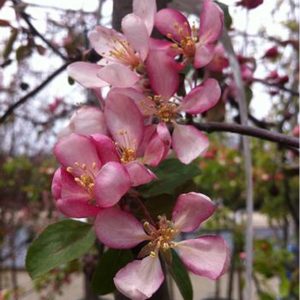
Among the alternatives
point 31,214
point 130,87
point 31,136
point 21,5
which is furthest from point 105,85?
point 31,136

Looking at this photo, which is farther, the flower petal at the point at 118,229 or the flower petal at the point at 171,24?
the flower petal at the point at 171,24

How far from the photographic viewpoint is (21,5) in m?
0.80

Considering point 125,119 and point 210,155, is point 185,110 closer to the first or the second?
point 125,119

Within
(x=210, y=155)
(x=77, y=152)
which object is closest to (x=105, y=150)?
(x=77, y=152)

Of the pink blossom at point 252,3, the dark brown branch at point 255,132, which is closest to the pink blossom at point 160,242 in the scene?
the dark brown branch at point 255,132

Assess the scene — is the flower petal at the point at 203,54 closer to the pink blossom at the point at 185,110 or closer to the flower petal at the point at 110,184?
the pink blossom at the point at 185,110

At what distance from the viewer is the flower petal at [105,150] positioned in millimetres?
432

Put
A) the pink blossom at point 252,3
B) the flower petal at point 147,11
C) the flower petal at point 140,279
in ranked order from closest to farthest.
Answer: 1. the flower petal at point 140,279
2. the flower petal at point 147,11
3. the pink blossom at point 252,3

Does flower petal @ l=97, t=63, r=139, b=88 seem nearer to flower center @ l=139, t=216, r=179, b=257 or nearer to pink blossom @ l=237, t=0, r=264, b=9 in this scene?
flower center @ l=139, t=216, r=179, b=257

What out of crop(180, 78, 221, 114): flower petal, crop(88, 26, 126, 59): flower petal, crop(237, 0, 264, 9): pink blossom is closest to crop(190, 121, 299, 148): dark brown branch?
crop(180, 78, 221, 114): flower petal

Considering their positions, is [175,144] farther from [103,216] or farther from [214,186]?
[214,186]

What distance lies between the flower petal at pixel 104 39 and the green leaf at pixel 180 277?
8.6 inches

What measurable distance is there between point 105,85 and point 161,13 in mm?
95

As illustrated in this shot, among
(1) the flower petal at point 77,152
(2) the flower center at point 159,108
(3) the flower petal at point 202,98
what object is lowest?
(1) the flower petal at point 77,152
